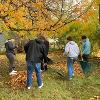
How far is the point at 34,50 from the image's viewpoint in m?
13.9

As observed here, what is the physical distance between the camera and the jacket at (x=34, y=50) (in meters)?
13.8

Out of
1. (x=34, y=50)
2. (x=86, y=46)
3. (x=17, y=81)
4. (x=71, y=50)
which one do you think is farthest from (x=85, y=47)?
(x=34, y=50)

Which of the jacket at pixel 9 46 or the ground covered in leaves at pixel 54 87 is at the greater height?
the jacket at pixel 9 46

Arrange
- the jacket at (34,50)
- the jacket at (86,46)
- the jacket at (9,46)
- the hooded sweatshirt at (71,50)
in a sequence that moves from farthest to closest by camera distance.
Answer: the jacket at (86,46) < the jacket at (9,46) < the hooded sweatshirt at (71,50) < the jacket at (34,50)

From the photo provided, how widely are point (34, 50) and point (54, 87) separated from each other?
1735 millimetres

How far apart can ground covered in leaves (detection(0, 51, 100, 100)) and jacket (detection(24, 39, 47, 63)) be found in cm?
114

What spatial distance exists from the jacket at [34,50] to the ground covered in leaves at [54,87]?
1.14 meters

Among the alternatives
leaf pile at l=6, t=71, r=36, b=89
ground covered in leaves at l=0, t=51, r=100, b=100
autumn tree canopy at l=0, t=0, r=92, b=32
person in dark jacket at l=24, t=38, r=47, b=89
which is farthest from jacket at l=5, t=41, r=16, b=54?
person in dark jacket at l=24, t=38, r=47, b=89

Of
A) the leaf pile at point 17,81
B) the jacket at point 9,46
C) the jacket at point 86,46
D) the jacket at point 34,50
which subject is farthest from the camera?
the jacket at point 86,46

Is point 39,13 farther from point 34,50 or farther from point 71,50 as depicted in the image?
point 71,50

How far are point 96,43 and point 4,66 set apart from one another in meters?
7.95

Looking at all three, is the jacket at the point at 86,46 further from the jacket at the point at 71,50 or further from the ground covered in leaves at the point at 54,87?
the jacket at the point at 71,50

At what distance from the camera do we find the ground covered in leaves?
13625 millimetres


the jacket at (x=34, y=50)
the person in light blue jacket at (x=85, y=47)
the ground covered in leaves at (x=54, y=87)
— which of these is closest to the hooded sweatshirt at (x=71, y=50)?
the ground covered in leaves at (x=54, y=87)
